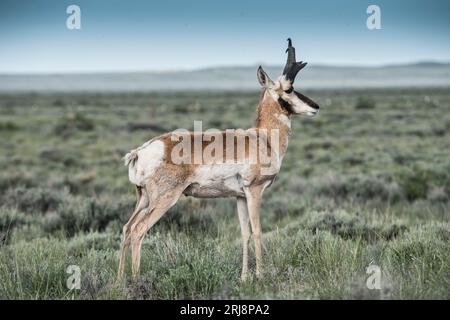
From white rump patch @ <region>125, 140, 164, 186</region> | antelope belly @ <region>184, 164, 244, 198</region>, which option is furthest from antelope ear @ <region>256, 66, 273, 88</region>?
white rump patch @ <region>125, 140, 164, 186</region>

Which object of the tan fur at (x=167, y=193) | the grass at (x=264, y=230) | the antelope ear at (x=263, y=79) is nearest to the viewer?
the grass at (x=264, y=230)

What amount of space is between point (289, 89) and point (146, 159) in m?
1.89

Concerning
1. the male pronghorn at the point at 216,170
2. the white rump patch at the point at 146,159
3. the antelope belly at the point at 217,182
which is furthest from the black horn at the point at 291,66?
the white rump patch at the point at 146,159

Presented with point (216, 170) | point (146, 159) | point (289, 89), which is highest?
point (289, 89)

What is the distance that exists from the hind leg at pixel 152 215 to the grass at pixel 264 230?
0.23 meters

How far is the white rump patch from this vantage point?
584cm

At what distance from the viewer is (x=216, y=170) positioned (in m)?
5.89

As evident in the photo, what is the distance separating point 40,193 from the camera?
12875mm

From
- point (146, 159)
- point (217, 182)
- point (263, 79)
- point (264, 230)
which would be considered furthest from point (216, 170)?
point (264, 230)

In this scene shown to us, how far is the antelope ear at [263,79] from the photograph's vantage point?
628cm

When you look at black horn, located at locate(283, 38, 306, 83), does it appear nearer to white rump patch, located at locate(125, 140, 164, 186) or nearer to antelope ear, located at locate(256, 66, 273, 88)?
antelope ear, located at locate(256, 66, 273, 88)

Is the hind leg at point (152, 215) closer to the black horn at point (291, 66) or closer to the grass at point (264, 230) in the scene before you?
the grass at point (264, 230)

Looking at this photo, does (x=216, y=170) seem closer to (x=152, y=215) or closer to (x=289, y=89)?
(x=152, y=215)
